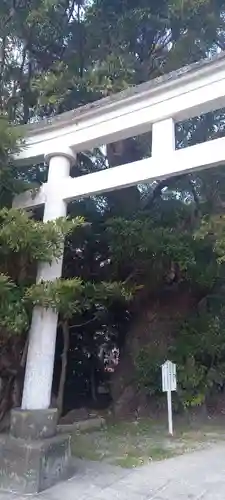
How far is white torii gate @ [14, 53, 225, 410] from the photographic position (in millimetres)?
3986

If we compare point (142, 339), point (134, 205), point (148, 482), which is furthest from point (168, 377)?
point (134, 205)

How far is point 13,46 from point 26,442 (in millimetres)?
6943

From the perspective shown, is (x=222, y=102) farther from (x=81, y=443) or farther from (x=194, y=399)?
(x=194, y=399)

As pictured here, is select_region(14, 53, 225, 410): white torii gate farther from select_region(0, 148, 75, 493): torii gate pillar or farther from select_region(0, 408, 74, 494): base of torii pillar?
select_region(0, 408, 74, 494): base of torii pillar

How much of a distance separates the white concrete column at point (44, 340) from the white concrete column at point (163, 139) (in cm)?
107

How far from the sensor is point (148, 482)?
3.81m

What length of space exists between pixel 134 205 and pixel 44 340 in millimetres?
4404

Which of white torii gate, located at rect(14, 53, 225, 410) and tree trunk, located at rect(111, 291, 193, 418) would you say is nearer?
white torii gate, located at rect(14, 53, 225, 410)

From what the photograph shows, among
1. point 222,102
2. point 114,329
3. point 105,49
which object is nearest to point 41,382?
point 222,102

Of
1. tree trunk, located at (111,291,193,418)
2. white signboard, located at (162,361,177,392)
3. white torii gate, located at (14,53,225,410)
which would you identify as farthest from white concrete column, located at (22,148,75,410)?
tree trunk, located at (111,291,193,418)

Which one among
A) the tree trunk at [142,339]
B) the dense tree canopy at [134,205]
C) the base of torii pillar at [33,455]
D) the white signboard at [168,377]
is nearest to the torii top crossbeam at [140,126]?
the dense tree canopy at [134,205]

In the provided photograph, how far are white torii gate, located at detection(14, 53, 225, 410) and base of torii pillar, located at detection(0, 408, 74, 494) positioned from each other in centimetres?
18

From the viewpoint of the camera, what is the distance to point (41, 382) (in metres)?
4.05

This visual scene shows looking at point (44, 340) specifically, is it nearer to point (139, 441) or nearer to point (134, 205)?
point (139, 441)
